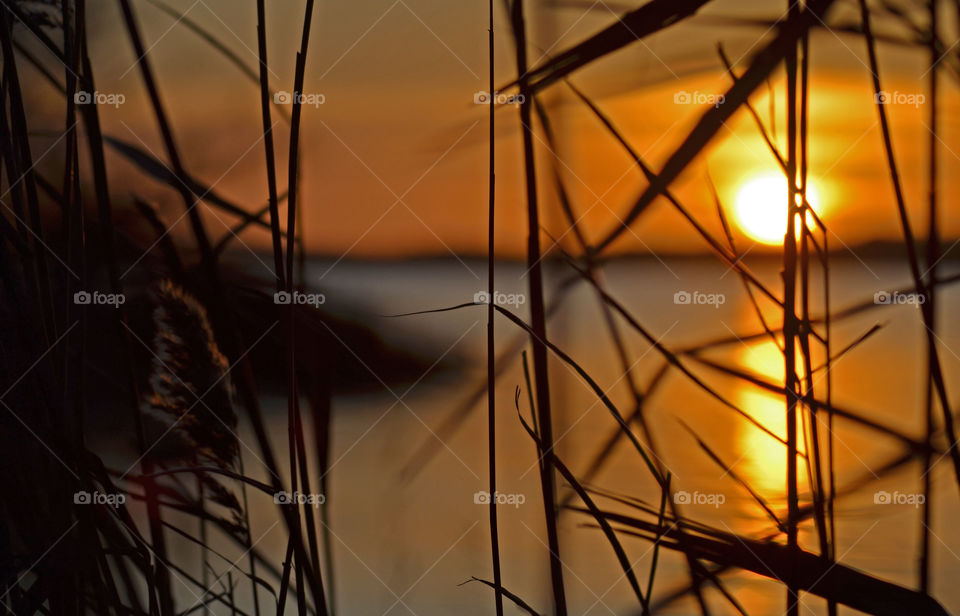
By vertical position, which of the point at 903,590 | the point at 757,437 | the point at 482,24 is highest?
the point at 482,24

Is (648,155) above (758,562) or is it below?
above

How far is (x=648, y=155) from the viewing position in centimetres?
69

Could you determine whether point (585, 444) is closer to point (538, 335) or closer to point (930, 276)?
point (538, 335)

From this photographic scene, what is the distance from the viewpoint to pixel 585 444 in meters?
0.70

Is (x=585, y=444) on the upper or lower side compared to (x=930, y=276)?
lower

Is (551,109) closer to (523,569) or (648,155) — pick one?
(648,155)

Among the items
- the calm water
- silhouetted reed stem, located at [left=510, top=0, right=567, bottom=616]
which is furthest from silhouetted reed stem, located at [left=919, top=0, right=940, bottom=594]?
silhouetted reed stem, located at [left=510, top=0, right=567, bottom=616]

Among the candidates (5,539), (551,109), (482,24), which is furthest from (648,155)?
(5,539)

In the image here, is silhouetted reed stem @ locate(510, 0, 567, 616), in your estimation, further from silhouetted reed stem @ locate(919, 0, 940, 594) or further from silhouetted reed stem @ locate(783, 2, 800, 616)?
silhouetted reed stem @ locate(919, 0, 940, 594)

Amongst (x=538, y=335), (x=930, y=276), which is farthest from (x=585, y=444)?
(x=930, y=276)

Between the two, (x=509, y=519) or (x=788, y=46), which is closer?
(x=788, y=46)

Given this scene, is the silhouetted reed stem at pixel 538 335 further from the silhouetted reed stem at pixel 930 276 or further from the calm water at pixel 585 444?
the silhouetted reed stem at pixel 930 276

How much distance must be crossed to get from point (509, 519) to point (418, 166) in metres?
0.40

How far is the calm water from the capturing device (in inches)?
27.1
